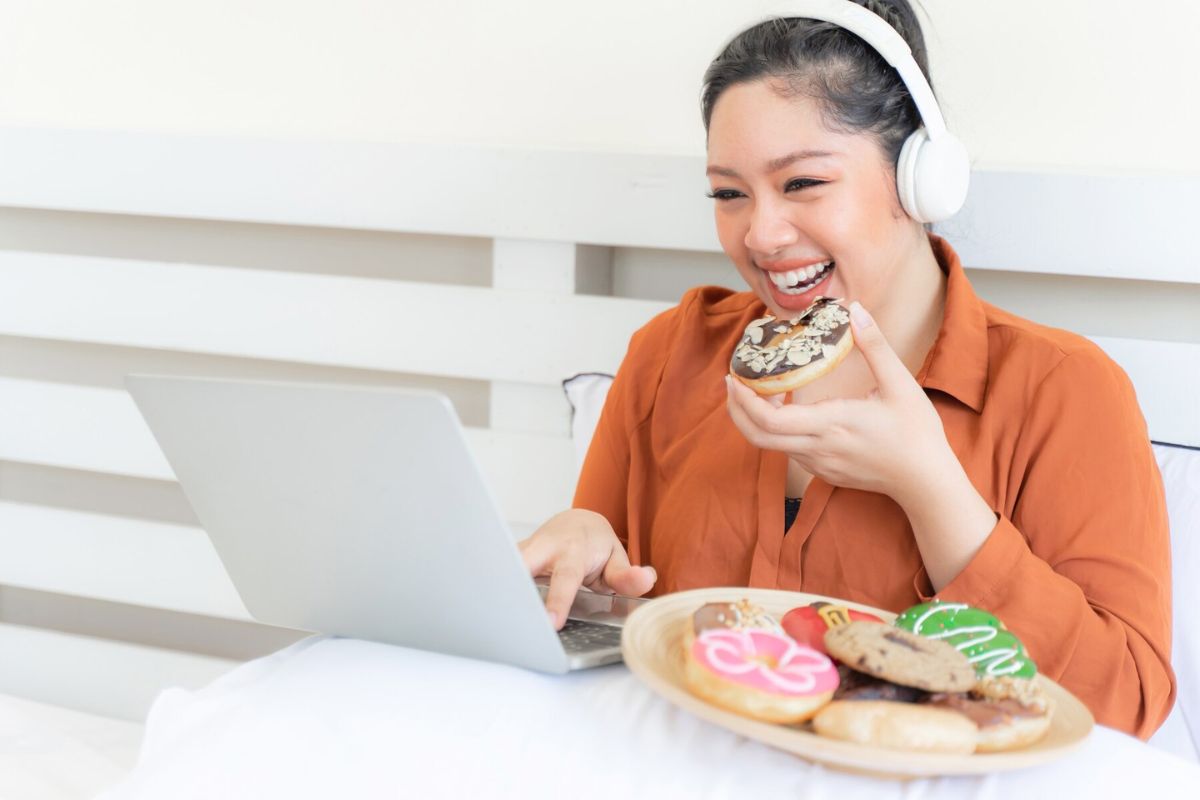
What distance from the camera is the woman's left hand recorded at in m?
0.94

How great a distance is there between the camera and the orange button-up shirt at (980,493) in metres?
0.94

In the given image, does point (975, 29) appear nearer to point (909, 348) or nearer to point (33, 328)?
point (909, 348)

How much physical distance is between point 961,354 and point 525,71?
80 cm

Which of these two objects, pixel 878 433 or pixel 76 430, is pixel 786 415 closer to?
pixel 878 433

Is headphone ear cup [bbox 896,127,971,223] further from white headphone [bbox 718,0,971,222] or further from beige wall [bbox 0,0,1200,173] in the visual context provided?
beige wall [bbox 0,0,1200,173]

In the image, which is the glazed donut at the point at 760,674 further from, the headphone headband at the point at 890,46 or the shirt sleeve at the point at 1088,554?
the headphone headband at the point at 890,46

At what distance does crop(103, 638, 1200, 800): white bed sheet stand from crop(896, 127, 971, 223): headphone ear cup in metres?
0.56

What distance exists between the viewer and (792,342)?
95 centimetres

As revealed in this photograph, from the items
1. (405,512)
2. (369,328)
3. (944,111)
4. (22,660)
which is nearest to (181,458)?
(405,512)

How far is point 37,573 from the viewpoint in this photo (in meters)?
1.89

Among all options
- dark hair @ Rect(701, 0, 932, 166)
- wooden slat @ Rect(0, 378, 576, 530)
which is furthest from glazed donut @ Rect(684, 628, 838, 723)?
wooden slat @ Rect(0, 378, 576, 530)

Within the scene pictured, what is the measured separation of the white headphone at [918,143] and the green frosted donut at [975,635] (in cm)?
47

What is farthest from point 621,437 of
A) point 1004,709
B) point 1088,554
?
point 1004,709

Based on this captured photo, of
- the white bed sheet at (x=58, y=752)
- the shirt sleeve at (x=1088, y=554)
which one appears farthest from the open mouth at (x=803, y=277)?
the white bed sheet at (x=58, y=752)
